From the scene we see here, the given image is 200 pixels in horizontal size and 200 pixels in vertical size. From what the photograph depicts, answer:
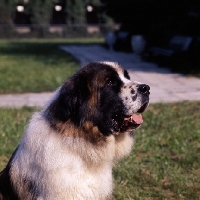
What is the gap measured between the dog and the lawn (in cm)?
141

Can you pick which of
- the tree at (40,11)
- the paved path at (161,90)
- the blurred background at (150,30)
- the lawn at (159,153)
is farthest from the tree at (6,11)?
the lawn at (159,153)

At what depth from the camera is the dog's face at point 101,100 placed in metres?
3.59

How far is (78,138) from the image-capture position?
359cm

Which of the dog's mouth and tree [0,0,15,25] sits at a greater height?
the dog's mouth

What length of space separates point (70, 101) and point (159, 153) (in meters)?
3.00

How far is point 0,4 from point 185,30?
3194cm

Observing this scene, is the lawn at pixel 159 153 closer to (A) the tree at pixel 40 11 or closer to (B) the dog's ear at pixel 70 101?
(B) the dog's ear at pixel 70 101

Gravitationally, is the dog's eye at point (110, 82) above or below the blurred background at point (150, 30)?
above

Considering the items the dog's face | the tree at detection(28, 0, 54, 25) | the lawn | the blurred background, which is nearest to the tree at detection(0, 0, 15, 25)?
the blurred background

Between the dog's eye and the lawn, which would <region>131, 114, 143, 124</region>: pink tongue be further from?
the lawn

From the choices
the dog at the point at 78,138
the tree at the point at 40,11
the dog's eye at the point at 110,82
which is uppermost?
the dog's eye at the point at 110,82

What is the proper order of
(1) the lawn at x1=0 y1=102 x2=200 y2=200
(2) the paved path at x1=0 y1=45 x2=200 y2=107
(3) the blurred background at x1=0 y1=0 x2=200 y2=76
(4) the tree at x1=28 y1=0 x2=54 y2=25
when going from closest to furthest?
(1) the lawn at x1=0 y1=102 x2=200 y2=200, (2) the paved path at x1=0 y1=45 x2=200 y2=107, (3) the blurred background at x1=0 y1=0 x2=200 y2=76, (4) the tree at x1=28 y1=0 x2=54 y2=25

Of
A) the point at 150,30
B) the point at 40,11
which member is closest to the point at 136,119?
the point at 150,30

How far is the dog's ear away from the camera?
3559 millimetres
